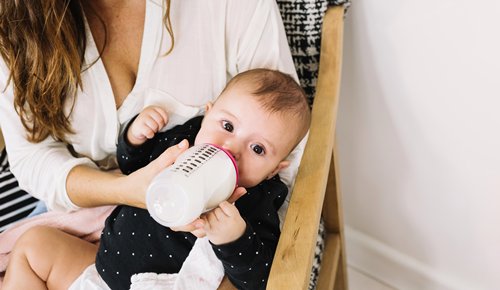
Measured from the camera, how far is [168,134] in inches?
42.4

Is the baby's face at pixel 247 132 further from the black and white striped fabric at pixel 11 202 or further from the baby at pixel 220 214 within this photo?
the black and white striped fabric at pixel 11 202

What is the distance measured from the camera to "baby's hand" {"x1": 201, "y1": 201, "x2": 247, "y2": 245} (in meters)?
0.80

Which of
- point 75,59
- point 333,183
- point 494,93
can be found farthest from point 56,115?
point 494,93

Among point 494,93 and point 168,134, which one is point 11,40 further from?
point 494,93

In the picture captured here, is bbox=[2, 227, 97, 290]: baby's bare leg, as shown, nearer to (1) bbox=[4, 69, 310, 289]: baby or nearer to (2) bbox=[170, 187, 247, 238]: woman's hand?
(1) bbox=[4, 69, 310, 289]: baby

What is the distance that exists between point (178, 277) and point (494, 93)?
66cm

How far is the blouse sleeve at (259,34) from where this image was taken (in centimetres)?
106

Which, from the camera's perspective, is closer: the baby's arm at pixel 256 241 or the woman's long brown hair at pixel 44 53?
the baby's arm at pixel 256 241

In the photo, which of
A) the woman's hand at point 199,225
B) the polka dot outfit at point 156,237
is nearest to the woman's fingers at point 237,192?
the woman's hand at point 199,225

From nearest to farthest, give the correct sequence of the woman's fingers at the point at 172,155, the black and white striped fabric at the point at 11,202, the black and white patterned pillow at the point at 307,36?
the woman's fingers at the point at 172,155 < the black and white patterned pillow at the point at 307,36 < the black and white striped fabric at the point at 11,202

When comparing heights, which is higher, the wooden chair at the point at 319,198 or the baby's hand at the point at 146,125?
the baby's hand at the point at 146,125

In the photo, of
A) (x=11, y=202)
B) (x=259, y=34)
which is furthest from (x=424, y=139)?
(x=11, y=202)

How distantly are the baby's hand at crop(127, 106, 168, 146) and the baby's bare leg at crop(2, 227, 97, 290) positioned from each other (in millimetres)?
229

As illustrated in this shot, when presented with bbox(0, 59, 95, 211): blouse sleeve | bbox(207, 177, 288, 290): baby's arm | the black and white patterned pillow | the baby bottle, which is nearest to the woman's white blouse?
bbox(0, 59, 95, 211): blouse sleeve
